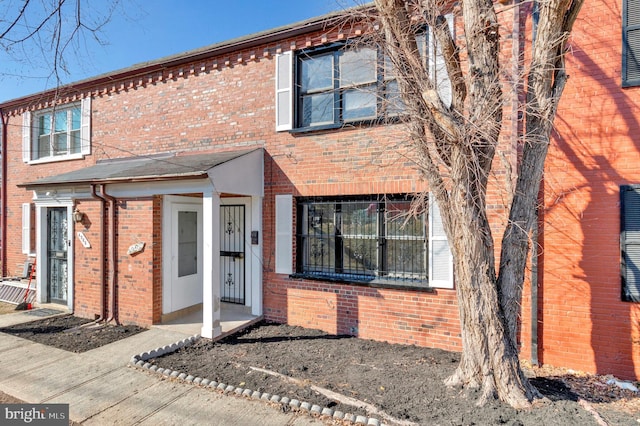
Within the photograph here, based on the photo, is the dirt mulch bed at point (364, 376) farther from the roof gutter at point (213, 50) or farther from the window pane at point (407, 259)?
the roof gutter at point (213, 50)

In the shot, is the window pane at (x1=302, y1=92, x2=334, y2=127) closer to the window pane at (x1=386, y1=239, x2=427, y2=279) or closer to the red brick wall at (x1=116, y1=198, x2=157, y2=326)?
the window pane at (x1=386, y1=239, x2=427, y2=279)

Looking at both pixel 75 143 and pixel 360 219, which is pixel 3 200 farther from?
pixel 360 219

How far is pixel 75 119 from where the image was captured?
9734 mm

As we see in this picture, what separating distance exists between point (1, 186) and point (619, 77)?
16.4 m

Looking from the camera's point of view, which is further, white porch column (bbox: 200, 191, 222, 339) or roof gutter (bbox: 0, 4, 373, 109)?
roof gutter (bbox: 0, 4, 373, 109)

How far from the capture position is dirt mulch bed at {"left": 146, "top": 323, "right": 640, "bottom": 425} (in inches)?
139

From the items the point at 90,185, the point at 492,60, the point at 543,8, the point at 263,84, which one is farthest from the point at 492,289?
the point at 90,185

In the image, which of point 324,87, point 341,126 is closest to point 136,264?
point 341,126

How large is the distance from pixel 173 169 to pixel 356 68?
384 centimetres

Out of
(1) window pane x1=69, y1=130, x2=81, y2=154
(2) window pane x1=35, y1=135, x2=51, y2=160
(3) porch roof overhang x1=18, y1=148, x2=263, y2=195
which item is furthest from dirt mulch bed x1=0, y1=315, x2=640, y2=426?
(2) window pane x1=35, y1=135, x2=51, y2=160

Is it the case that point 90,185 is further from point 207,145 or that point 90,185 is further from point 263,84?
point 263,84

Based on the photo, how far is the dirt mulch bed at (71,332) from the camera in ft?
19.1

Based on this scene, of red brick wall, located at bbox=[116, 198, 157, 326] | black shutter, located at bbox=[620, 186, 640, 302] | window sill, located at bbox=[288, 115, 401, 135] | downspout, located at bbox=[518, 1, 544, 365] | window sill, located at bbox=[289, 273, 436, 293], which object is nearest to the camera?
black shutter, located at bbox=[620, 186, 640, 302]

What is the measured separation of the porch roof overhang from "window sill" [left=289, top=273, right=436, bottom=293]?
204cm
